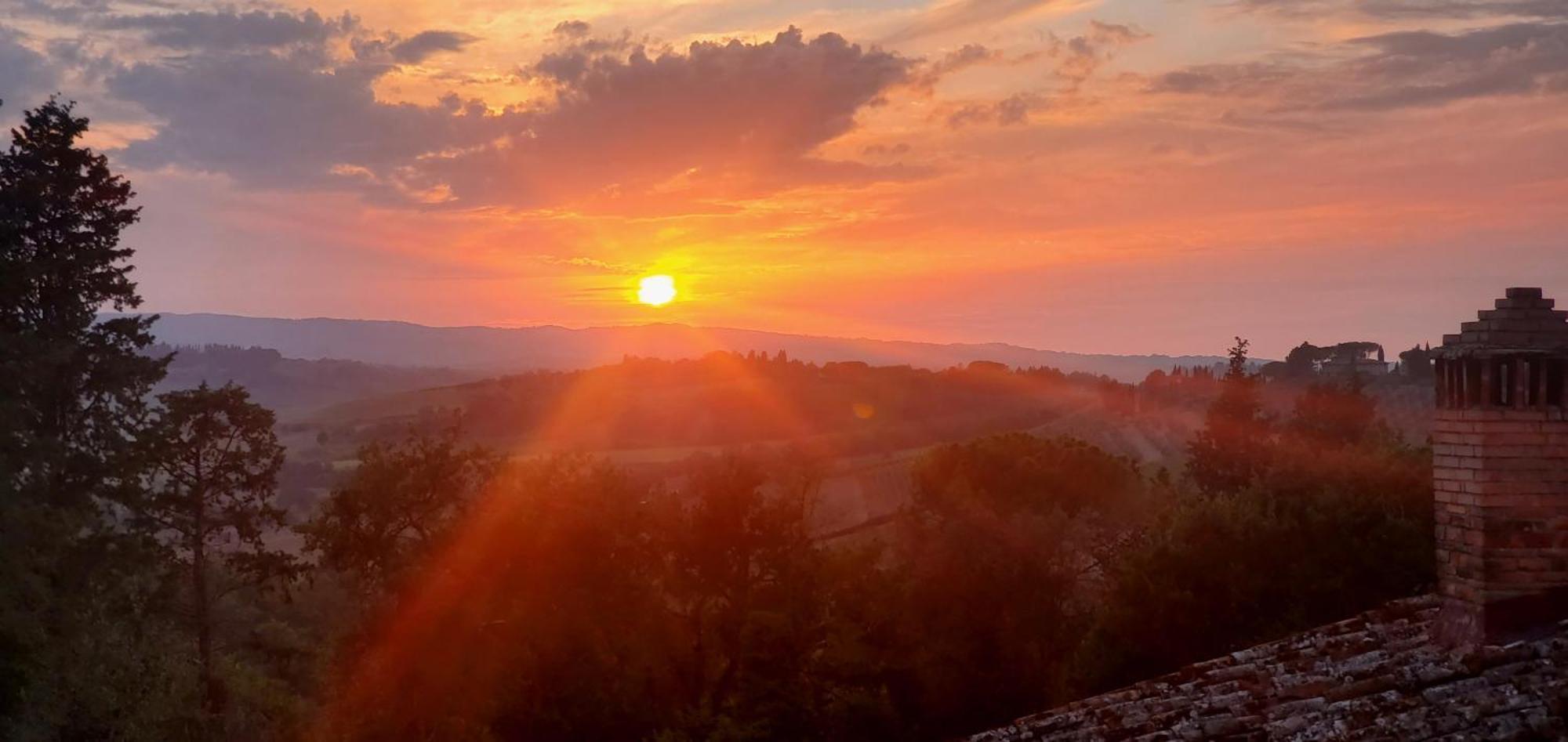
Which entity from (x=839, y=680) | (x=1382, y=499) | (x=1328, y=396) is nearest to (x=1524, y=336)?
(x=1382, y=499)

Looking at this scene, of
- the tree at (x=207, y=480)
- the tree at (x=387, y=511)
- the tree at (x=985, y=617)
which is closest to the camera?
the tree at (x=207, y=480)

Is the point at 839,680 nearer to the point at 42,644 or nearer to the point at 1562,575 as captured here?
the point at 42,644

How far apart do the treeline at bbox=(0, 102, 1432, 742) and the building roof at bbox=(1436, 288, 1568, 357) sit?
11906 millimetres

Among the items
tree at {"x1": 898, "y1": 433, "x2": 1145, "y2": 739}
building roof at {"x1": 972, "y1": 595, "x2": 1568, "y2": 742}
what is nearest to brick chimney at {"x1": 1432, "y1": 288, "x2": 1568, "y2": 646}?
building roof at {"x1": 972, "y1": 595, "x2": 1568, "y2": 742}

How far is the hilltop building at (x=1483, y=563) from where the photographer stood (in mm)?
7047

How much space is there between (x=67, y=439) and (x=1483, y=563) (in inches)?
905

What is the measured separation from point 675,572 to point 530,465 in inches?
183

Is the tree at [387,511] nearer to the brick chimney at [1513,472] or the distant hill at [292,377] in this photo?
A: the brick chimney at [1513,472]

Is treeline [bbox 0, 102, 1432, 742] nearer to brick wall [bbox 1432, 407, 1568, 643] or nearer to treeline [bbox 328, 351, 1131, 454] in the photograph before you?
brick wall [bbox 1432, 407, 1568, 643]

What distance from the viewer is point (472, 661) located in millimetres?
21984

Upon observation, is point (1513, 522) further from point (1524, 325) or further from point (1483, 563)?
point (1524, 325)

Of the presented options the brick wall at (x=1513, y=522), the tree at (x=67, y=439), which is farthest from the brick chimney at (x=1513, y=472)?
the tree at (x=67, y=439)

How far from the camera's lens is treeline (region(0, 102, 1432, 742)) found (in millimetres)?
19047

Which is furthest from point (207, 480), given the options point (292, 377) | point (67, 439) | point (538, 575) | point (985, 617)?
point (292, 377)
